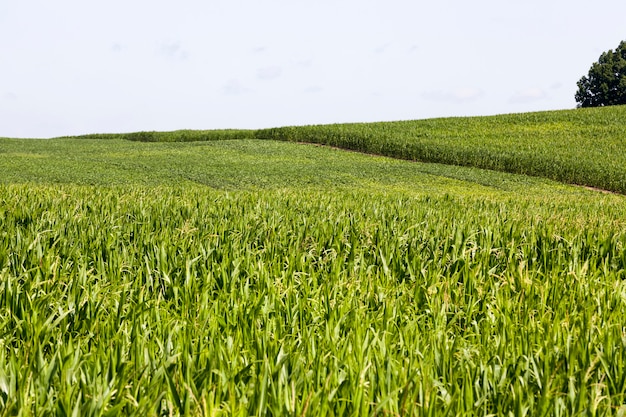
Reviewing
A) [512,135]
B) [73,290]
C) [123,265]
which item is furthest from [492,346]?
[512,135]

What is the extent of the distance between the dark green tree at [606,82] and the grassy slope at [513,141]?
28361 millimetres

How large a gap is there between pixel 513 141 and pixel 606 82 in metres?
44.5

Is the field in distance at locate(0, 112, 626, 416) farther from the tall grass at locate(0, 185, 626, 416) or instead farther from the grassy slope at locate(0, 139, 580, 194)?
the grassy slope at locate(0, 139, 580, 194)

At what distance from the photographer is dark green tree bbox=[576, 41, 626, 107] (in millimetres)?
77500

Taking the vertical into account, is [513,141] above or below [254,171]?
above

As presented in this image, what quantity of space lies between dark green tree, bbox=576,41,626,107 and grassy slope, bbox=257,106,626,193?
28.4 metres

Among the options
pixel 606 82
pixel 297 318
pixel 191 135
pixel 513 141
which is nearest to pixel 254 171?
pixel 513 141

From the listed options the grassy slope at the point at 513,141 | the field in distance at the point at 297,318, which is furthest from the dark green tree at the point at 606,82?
the field in distance at the point at 297,318

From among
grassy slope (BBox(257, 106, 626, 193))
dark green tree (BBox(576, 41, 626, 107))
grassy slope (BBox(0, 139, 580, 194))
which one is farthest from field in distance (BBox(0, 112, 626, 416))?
dark green tree (BBox(576, 41, 626, 107))

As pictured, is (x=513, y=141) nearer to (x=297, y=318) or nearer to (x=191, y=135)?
(x=191, y=135)

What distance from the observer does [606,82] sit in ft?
257

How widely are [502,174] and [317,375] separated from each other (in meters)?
35.7

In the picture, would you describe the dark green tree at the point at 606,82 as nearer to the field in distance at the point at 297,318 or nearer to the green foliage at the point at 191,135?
the green foliage at the point at 191,135

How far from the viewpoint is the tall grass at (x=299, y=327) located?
6.63 feet
